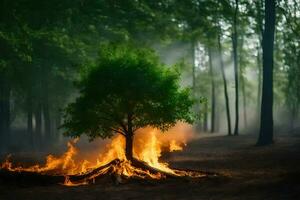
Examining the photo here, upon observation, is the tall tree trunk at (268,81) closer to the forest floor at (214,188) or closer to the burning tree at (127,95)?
the forest floor at (214,188)

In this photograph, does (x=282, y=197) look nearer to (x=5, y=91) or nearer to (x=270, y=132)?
(x=270, y=132)

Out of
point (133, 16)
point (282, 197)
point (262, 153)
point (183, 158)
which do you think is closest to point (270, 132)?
point (262, 153)

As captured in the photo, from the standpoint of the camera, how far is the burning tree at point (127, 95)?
59.0ft

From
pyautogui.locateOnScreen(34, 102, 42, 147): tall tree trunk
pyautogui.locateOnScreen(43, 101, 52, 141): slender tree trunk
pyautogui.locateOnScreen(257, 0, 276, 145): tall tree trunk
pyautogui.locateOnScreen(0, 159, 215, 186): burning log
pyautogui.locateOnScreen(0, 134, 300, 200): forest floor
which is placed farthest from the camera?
pyautogui.locateOnScreen(34, 102, 42, 147): tall tree trunk

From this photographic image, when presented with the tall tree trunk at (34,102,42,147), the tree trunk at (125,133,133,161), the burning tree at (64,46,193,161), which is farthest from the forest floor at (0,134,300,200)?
the tall tree trunk at (34,102,42,147)

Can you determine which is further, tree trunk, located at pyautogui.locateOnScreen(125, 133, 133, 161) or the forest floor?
tree trunk, located at pyautogui.locateOnScreen(125, 133, 133, 161)

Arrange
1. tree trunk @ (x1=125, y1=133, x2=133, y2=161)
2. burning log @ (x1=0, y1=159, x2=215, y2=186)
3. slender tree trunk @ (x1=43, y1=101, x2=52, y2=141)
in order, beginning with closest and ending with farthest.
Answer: burning log @ (x1=0, y1=159, x2=215, y2=186), tree trunk @ (x1=125, y1=133, x2=133, y2=161), slender tree trunk @ (x1=43, y1=101, x2=52, y2=141)

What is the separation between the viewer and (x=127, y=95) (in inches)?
711

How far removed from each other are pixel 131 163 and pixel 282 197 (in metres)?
7.73

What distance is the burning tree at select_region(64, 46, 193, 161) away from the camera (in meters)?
18.0

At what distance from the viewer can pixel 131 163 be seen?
18312 millimetres

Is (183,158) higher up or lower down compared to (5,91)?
lower down

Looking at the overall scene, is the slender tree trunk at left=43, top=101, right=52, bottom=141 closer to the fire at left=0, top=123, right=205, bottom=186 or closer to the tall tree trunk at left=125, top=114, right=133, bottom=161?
the fire at left=0, top=123, right=205, bottom=186

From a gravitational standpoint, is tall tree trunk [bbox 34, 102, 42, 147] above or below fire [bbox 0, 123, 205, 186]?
above
